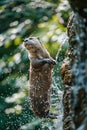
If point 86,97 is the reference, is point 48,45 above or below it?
above

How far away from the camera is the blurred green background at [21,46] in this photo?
23.4 ft

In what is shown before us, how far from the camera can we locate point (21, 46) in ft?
24.1

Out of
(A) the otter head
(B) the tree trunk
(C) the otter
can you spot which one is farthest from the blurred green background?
(B) the tree trunk

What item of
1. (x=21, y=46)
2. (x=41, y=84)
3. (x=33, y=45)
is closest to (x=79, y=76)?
(x=41, y=84)

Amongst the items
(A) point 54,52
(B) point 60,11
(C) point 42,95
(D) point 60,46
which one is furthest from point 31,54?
(B) point 60,11

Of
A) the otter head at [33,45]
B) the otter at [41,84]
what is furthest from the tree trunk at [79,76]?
the otter head at [33,45]

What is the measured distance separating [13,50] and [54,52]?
0.58 meters

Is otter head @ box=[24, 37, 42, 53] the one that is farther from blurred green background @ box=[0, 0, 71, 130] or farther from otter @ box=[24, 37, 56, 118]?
blurred green background @ box=[0, 0, 71, 130]

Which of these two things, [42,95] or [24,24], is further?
[24,24]

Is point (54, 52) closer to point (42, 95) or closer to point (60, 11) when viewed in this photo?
point (60, 11)

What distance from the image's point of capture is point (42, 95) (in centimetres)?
549

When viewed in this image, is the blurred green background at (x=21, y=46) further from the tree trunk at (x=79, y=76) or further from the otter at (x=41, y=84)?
Result: the tree trunk at (x=79, y=76)

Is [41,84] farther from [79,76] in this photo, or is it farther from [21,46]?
[21,46]

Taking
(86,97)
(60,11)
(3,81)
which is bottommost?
(86,97)
